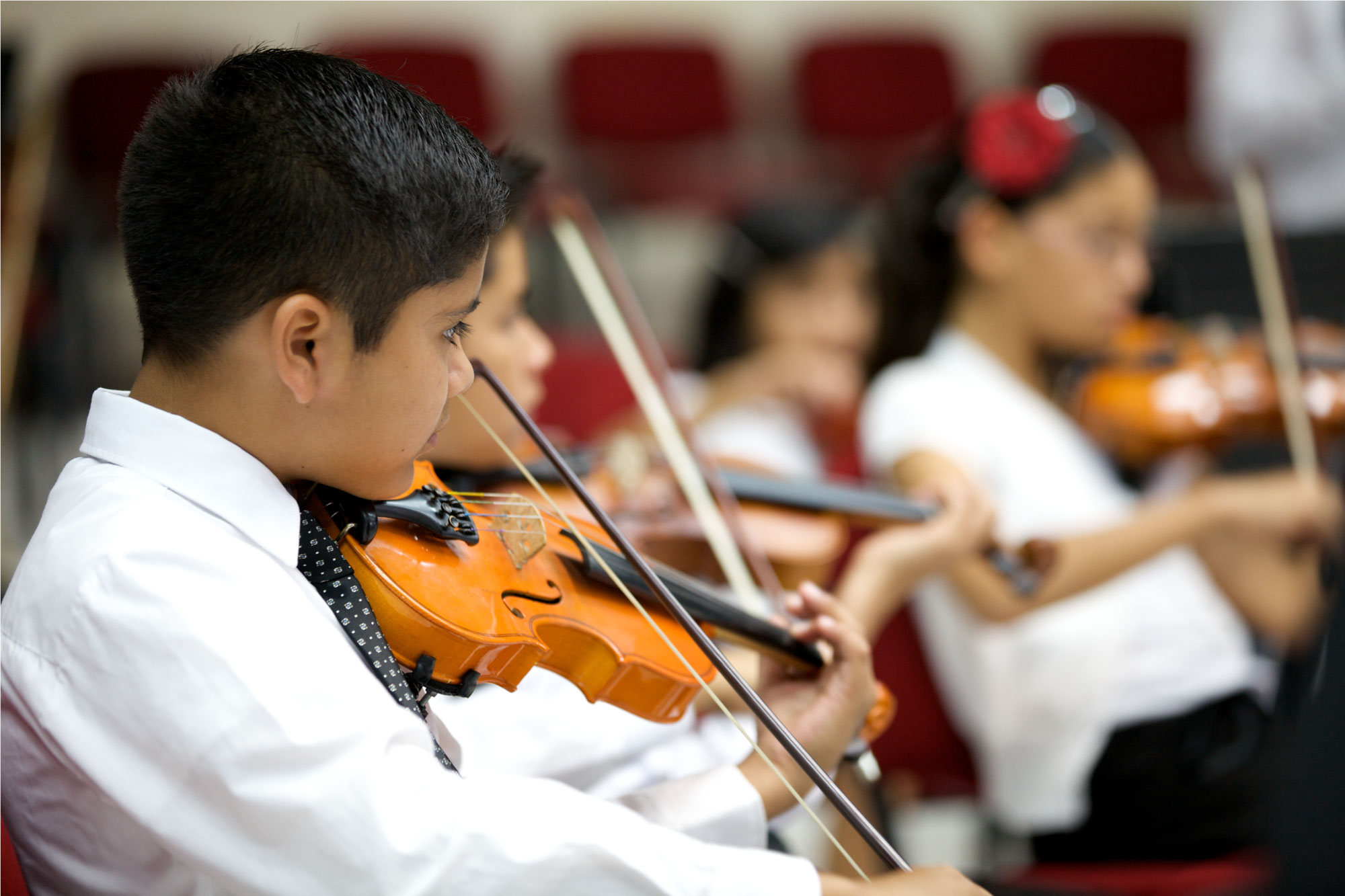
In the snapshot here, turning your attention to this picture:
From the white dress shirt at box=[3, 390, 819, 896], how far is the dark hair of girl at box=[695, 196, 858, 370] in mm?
1685

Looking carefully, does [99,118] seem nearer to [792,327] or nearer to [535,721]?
[792,327]

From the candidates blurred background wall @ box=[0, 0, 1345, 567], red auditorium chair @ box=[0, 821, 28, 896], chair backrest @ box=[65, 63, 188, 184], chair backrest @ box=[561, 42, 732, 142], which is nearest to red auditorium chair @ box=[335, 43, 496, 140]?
blurred background wall @ box=[0, 0, 1345, 567]

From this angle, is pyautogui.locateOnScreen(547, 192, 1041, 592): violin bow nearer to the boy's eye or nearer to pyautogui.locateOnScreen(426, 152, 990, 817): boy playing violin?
pyautogui.locateOnScreen(426, 152, 990, 817): boy playing violin

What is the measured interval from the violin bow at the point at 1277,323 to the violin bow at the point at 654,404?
740mm

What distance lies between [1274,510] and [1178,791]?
335 millimetres

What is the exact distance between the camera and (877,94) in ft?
10.9

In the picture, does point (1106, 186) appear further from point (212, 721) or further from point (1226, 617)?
point (212, 721)

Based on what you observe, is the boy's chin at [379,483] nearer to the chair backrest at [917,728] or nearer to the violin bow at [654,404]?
the violin bow at [654,404]

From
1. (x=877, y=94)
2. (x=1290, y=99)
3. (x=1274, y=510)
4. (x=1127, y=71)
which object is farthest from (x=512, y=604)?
(x=1127, y=71)

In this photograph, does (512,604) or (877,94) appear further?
(877,94)

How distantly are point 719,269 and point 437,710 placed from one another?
1676 mm

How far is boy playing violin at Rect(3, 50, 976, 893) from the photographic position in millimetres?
549

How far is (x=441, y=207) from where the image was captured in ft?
2.05

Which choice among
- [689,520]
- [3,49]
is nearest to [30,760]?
[689,520]
